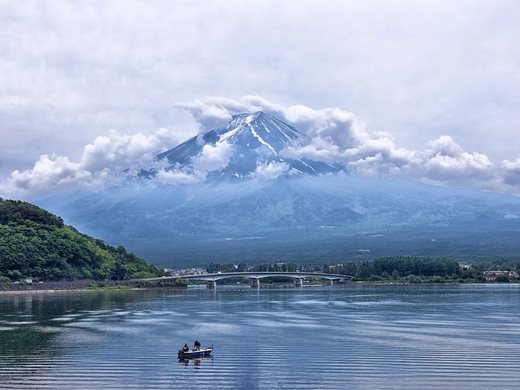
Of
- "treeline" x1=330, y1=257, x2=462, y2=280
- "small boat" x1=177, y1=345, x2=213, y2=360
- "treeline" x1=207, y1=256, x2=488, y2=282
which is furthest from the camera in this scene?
"treeline" x1=330, y1=257, x2=462, y2=280

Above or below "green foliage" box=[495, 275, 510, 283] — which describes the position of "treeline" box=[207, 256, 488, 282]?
above

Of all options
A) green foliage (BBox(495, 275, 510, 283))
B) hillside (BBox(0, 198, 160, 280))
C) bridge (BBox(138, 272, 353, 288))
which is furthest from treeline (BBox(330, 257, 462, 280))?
hillside (BBox(0, 198, 160, 280))

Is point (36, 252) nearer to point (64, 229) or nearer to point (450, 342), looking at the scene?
point (64, 229)

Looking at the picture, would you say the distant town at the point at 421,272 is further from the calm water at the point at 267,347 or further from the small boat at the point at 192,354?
the small boat at the point at 192,354

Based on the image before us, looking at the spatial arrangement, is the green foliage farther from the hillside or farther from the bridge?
the hillside

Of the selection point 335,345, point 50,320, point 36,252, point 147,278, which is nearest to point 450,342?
point 335,345

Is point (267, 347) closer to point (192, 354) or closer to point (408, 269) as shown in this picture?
point (192, 354)

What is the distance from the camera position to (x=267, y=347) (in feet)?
126

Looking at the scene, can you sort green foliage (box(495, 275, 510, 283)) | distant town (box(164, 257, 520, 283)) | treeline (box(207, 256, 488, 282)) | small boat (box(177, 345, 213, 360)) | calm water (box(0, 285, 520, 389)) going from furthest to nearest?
1. treeline (box(207, 256, 488, 282))
2. distant town (box(164, 257, 520, 283))
3. green foliage (box(495, 275, 510, 283))
4. small boat (box(177, 345, 213, 360))
5. calm water (box(0, 285, 520, 389))

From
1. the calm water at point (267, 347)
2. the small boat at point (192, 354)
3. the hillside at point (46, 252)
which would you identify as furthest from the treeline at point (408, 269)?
the small boat at point (192, 354)

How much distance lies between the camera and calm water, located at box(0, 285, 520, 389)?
2950 centimetres

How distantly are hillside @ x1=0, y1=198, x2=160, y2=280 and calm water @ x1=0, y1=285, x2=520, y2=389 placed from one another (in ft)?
99.6

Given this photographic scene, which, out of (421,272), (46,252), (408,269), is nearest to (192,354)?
(46,252)

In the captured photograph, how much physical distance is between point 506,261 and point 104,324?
A: 118023 mm
